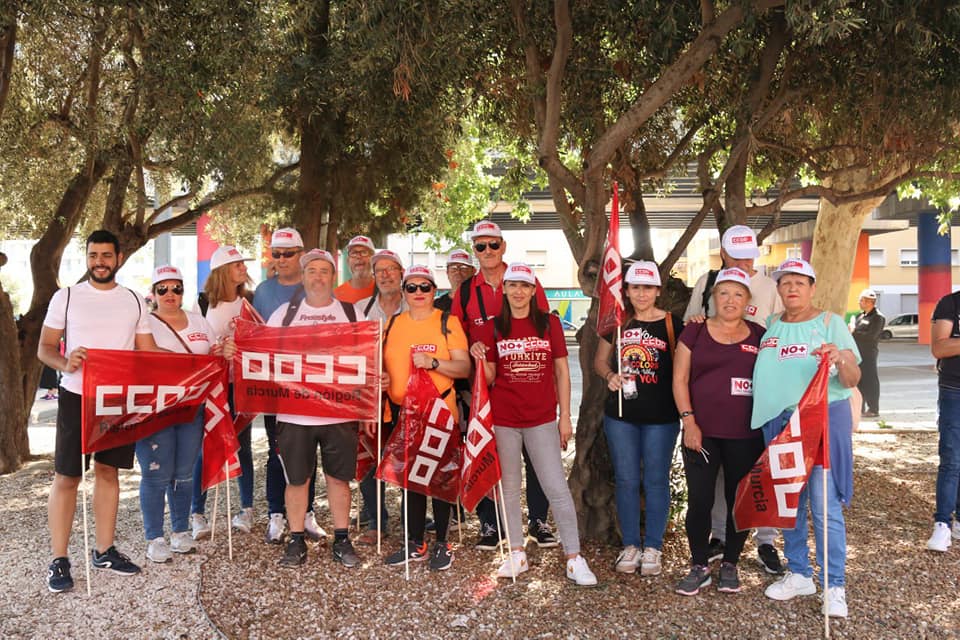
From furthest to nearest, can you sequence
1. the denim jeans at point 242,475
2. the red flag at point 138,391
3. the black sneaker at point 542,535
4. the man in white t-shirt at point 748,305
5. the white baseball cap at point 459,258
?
the white baseball cap at point 459,258 → the denim jeans at point 242,475 → the black sneaker at point 542,535 → the man in white t-shirt at point 748,305 → the red flag at point 138,391

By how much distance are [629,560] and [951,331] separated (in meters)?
2.84

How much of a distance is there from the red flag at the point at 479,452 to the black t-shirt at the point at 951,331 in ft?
10.8

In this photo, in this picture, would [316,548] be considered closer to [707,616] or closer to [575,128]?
[707,616]

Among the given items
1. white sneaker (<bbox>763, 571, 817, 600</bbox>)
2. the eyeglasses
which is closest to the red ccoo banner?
the eyeglasses

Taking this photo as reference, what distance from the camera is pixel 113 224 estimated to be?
10180 mm

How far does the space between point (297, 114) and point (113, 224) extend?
314cm

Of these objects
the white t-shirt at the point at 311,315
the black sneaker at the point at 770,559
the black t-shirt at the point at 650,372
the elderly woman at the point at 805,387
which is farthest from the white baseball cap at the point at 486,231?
the black sneaker at the point at 770,559

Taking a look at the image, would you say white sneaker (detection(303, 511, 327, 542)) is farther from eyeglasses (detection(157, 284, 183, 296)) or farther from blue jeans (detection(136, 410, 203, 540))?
eyeglasses (detection(157, 284, 183, 296))

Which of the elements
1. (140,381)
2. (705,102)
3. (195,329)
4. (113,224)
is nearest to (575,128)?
(705,102)

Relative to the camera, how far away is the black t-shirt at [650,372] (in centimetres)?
518

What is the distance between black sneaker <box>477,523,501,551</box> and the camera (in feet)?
19.6

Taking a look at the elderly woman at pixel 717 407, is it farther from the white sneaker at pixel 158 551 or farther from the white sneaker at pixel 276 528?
the white sneaker at pixel 158 551

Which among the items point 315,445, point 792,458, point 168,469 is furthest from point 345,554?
point 792,458

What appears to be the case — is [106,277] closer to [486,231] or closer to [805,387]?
[486,231]
